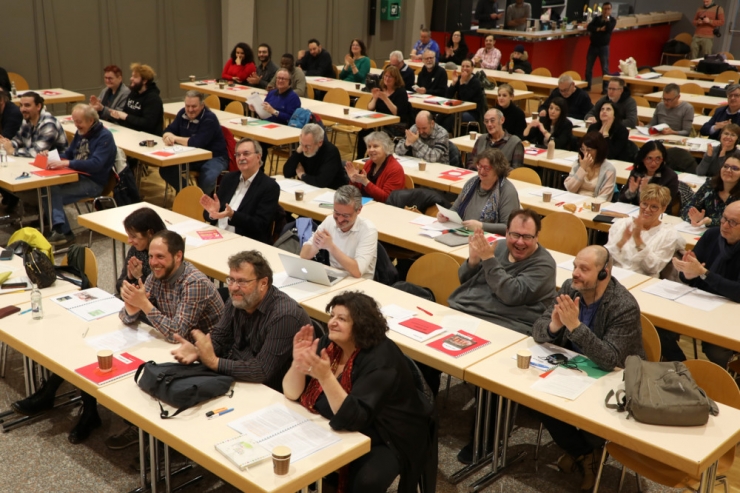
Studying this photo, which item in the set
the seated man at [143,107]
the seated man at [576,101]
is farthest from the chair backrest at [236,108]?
the seated man at [576,101]

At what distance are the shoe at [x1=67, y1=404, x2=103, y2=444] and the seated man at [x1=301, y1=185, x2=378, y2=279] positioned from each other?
1.58 meters

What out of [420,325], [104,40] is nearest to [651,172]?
[420,325]

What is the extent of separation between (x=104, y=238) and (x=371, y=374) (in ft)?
16.3

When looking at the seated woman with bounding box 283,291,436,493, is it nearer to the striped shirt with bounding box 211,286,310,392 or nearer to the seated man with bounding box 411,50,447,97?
the striped shirt with bounding box 211,286,310,392

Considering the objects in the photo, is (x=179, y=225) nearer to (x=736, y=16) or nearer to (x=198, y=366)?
(x=198, y=366)

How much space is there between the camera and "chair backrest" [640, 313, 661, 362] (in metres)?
3.99

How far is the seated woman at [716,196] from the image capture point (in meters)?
5.85

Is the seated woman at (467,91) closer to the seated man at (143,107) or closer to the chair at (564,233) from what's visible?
the seated man at (143,107)

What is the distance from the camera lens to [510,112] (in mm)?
9055

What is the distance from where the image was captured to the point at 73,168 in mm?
7066

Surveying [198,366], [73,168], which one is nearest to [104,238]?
[73,168]

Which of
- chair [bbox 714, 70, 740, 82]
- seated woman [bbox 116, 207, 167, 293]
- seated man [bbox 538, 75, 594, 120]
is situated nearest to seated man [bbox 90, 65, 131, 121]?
seated woman [bbox 116, 207, 167, 293]

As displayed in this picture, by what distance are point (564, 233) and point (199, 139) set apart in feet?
13.1

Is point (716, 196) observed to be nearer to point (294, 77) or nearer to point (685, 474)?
point (685, 474)
